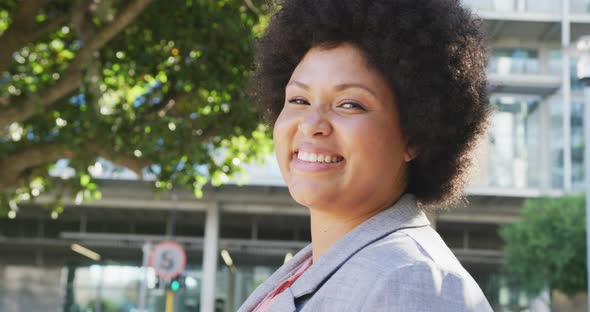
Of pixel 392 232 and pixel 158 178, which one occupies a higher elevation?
pixel 158 178

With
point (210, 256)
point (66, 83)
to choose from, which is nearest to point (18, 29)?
point (66, 83)

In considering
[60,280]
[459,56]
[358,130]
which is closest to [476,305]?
[358,130]

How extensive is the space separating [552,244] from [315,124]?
27735 millimetres

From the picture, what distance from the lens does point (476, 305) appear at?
1604 millimetres

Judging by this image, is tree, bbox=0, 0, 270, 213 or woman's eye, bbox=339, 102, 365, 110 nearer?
woman's eye, bbox=339, 102, 365, 110

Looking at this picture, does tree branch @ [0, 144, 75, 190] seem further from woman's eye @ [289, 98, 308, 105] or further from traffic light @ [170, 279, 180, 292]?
woman's eye @ [289, 98, 308, 105]

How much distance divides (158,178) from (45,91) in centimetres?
166

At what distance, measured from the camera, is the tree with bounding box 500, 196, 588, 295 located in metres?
27.9

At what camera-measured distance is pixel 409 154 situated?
81.4 inches

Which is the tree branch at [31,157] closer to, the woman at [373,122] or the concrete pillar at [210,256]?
the woman at [373,122]

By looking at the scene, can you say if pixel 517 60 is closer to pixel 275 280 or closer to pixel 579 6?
pixel 579 6

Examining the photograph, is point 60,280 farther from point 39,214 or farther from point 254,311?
point 254,311

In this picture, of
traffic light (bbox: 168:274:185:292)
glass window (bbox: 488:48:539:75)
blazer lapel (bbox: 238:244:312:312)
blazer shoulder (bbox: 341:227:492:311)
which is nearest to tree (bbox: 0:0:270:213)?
traffic light (bbox: 168:274:185:292)

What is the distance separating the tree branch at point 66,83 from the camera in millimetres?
8438
